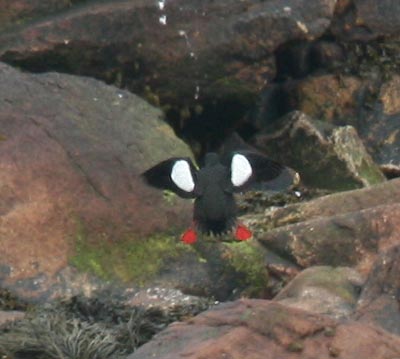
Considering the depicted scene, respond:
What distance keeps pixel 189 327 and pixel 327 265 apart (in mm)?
3966

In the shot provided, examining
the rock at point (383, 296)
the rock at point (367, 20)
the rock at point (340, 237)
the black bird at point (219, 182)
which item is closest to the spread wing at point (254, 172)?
the black bird at point (219, 182)

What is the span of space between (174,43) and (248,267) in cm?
324

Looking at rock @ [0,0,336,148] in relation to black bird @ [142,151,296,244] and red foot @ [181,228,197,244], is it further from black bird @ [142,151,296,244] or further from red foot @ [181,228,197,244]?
red foot @ [181,228,197,244]

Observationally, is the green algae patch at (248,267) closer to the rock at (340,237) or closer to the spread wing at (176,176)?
the rock at (340,237)

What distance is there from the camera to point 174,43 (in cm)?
1497

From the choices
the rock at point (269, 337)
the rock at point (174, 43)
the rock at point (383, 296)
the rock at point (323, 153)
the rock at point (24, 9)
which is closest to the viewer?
the rock at point (269, 337)

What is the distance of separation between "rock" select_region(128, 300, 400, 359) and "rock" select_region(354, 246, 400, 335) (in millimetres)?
1013

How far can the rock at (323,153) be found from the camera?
15227 mm

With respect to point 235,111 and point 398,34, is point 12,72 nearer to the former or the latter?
point 235,111

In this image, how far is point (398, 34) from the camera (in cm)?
1644

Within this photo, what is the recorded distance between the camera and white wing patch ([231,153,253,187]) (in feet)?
36.8

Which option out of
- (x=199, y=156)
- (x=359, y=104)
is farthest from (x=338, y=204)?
(x=359, y=104)

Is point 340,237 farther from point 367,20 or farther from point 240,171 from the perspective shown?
point 367,20

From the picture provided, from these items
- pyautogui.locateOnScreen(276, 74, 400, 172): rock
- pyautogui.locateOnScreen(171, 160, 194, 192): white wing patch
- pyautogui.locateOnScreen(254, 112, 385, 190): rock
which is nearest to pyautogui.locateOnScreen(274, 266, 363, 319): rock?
pyautogui.locateOnScreen(171, 160, 194, 192): white wing patch
